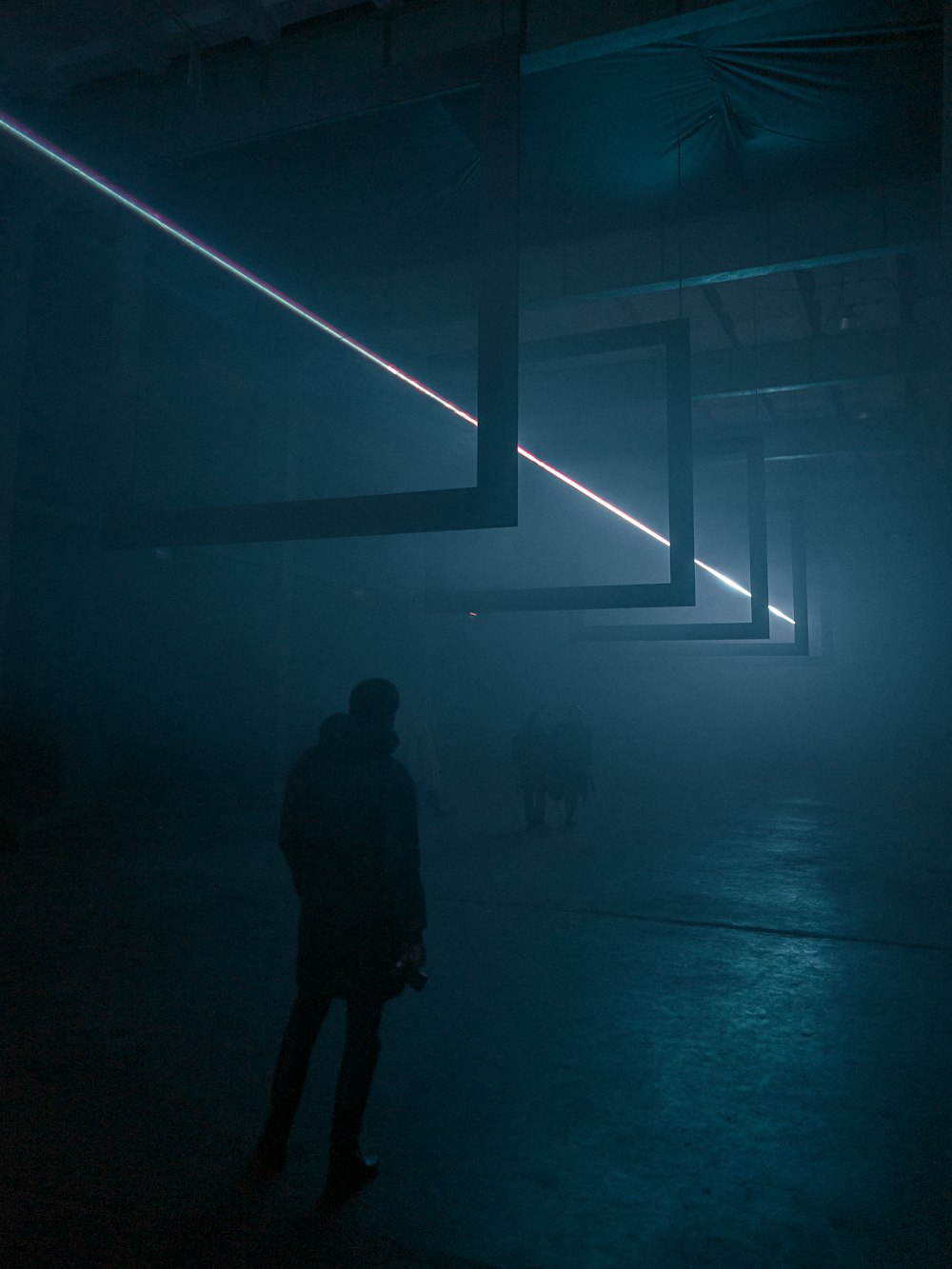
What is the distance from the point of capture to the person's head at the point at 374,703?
2684 mm

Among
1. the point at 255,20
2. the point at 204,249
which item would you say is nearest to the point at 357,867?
→ the point at 255,20

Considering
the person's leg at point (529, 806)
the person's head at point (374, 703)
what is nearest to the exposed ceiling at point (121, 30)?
the person's head at point (374, 703)

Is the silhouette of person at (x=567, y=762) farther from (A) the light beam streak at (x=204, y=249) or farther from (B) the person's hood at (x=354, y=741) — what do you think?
(B) the person's hood at (x=354, y=741)

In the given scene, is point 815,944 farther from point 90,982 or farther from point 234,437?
point 234,437

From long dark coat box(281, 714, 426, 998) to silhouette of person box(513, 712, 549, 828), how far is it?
6492 millimetres

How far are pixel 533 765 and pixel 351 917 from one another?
6.73 m

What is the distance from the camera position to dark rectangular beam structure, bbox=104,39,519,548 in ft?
14.1

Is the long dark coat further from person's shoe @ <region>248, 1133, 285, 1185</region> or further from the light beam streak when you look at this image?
the light beam streak

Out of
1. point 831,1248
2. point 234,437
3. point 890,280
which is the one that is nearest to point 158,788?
point 234,437

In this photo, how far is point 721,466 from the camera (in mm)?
17328

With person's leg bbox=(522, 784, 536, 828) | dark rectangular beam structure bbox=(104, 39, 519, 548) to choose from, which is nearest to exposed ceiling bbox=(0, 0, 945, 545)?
dark rectangular beam structure bbox=(104, 39, 519, 548)

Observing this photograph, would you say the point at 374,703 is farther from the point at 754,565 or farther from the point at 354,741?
the point at 754,565

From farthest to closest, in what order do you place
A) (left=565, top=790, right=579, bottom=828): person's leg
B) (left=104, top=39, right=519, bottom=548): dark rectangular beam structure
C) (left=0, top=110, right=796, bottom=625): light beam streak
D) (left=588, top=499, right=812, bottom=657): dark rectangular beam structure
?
(left=588, top=499, right=812, bottom=657): dark rectangular beam structure
(left=565, top=790, right=579, bottom=828): person's leg
(left=0, top=110, right=796, bottom=625): light beam streak
(left=104, top=39, right=519, bottom=548): dark rectangular beam structure

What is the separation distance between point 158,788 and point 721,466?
12823 millimetres
